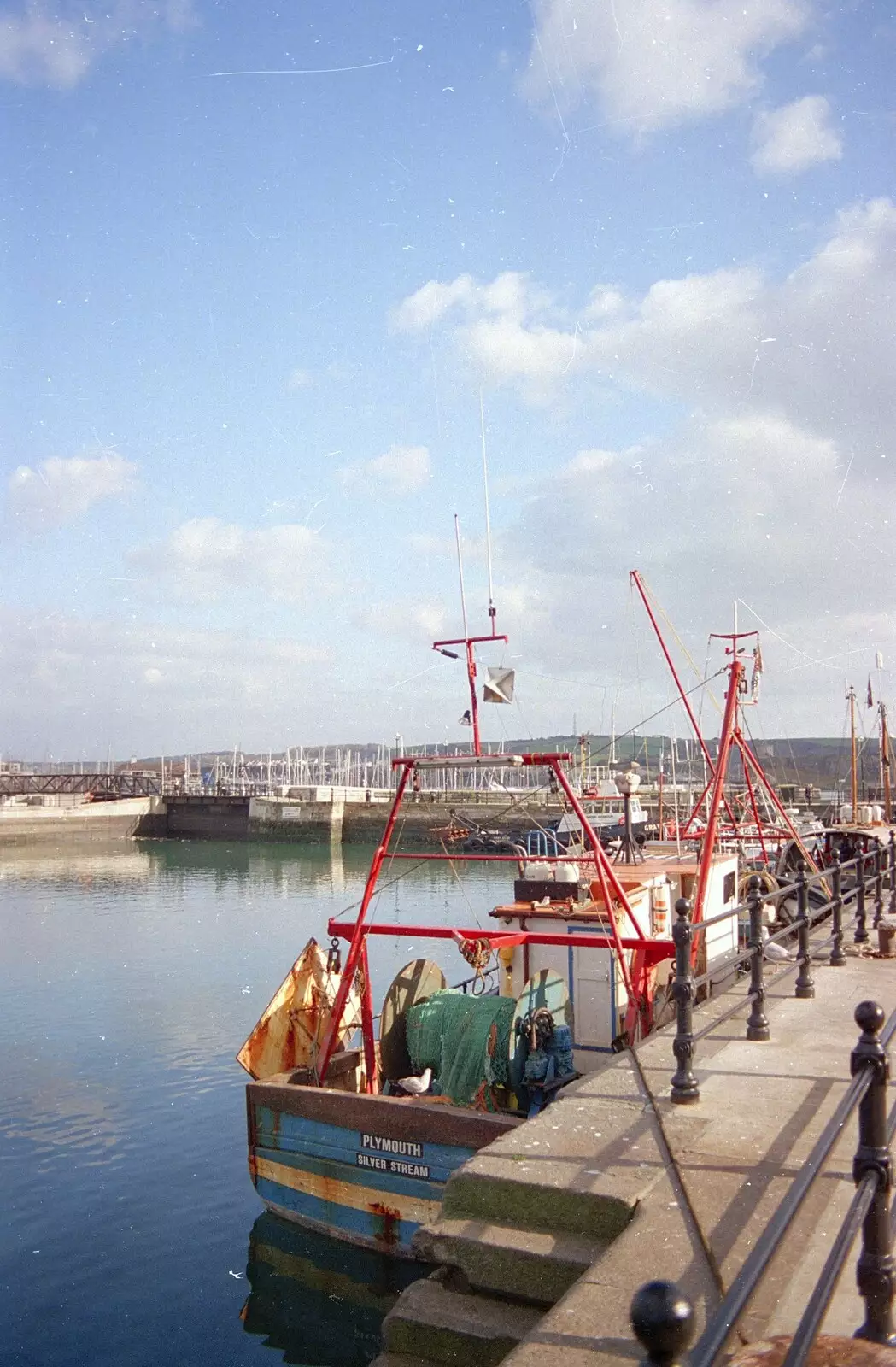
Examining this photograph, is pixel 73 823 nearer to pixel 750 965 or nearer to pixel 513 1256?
pixel 750 965

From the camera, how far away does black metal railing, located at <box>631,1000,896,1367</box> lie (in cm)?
261

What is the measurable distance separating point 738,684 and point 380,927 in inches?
261

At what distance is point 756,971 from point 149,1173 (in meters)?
10.2

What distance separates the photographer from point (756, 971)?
865cm

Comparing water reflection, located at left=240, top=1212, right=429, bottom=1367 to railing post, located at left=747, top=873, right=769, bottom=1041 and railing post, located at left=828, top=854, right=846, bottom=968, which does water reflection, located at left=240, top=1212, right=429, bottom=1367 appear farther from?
Answer: railing post, located at left=828, top=854, right=846, bottom=968

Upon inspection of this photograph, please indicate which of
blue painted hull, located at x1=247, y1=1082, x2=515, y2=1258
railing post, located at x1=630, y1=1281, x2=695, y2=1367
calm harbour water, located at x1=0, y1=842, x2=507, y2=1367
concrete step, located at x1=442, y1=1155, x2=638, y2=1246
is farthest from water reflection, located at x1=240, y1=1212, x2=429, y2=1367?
railing post, located at x1=630, y1=1281, x2=695, y2=1367

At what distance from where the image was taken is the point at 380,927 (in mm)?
11859

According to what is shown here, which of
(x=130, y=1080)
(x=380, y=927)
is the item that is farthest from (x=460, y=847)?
(x=380, y=927)

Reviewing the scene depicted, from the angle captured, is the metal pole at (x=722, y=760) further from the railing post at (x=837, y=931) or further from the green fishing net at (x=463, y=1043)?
the green fishing net at (x=463, y=1043)

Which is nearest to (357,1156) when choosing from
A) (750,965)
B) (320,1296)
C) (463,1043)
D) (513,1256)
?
(463,1043)

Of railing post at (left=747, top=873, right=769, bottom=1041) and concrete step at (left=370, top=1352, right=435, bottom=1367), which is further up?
railing post at (left=747, top=873, right=769, bottom=1041)

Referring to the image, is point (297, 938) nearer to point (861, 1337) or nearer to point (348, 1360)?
point (348, 1360)

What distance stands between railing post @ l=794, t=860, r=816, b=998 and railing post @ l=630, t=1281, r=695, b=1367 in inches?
328

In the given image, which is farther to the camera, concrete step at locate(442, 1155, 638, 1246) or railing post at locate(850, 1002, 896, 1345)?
concrete step at locate(442, 1155, 638, 1246)
